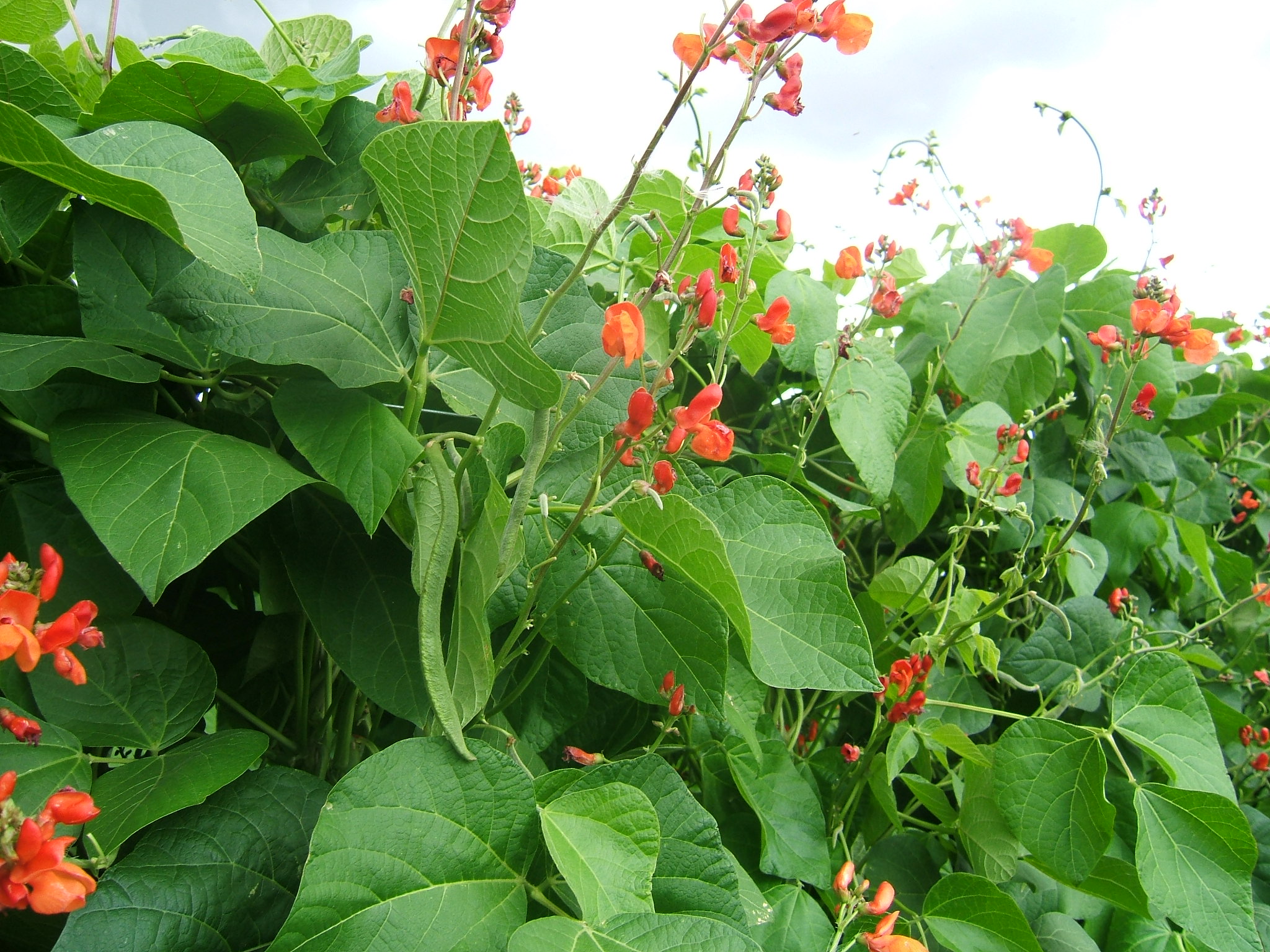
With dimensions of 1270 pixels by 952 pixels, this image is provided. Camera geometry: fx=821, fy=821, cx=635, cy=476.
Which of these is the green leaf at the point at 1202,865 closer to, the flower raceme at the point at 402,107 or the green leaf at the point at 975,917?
the green leaf at the point at 975,917

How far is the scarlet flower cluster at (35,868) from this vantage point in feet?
1.48

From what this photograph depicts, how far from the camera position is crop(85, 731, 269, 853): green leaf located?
0.56 m

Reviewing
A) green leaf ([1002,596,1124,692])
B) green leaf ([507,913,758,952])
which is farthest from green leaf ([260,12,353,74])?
green leaf ([1002,596,1124,692])

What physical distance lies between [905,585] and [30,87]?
1.16 meters

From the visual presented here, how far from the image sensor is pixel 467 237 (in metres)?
0.56

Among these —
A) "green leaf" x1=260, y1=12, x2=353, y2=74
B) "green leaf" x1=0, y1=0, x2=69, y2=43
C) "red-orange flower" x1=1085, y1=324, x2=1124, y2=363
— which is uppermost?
"green leaf" x1=260, y1=12, x2=353, y2=74

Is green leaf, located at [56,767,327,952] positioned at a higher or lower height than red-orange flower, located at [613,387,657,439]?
lower

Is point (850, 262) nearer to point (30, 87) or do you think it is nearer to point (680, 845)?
point (680, 845)

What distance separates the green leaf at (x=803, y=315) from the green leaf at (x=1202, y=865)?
0.71 meters

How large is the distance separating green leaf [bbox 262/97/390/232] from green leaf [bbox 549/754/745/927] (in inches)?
22.7

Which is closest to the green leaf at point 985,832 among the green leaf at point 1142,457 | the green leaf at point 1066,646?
the green leaf at point 1066,646

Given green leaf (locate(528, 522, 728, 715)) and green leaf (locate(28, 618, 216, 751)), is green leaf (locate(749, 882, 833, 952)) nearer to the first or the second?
green leaf (locate(528, 522, 728, 715))

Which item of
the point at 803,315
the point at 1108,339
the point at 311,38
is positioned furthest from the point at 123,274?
the point at 1108,339

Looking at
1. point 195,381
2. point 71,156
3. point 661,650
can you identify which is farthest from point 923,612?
point 71,156
